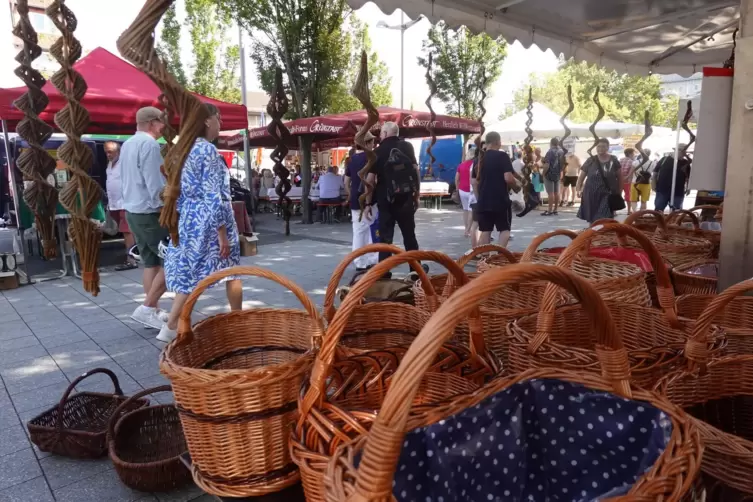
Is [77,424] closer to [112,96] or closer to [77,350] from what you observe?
[77,350]

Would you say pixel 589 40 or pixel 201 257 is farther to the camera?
pixel 589 40

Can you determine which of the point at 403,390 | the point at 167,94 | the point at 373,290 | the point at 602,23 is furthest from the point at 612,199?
the point at 403,390

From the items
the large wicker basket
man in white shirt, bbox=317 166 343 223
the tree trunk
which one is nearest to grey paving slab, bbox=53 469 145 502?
the large wicker basket

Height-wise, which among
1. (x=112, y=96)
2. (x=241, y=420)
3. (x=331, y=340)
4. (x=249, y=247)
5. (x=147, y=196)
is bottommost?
(x=249, y=247)

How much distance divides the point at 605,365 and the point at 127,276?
21.5 ft

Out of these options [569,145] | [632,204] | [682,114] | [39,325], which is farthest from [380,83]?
[39,325]

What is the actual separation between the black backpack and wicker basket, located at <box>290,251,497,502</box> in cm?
390

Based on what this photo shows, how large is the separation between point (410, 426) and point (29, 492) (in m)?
1.94

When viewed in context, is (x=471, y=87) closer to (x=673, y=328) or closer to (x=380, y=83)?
(x=380, y=83)

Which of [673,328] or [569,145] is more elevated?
[569,145]

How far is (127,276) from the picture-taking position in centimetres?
652

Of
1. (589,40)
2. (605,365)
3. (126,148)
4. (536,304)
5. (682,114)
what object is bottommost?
(536,304)

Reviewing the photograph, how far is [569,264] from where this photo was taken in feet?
5.33

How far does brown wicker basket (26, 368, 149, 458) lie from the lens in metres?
2.31
